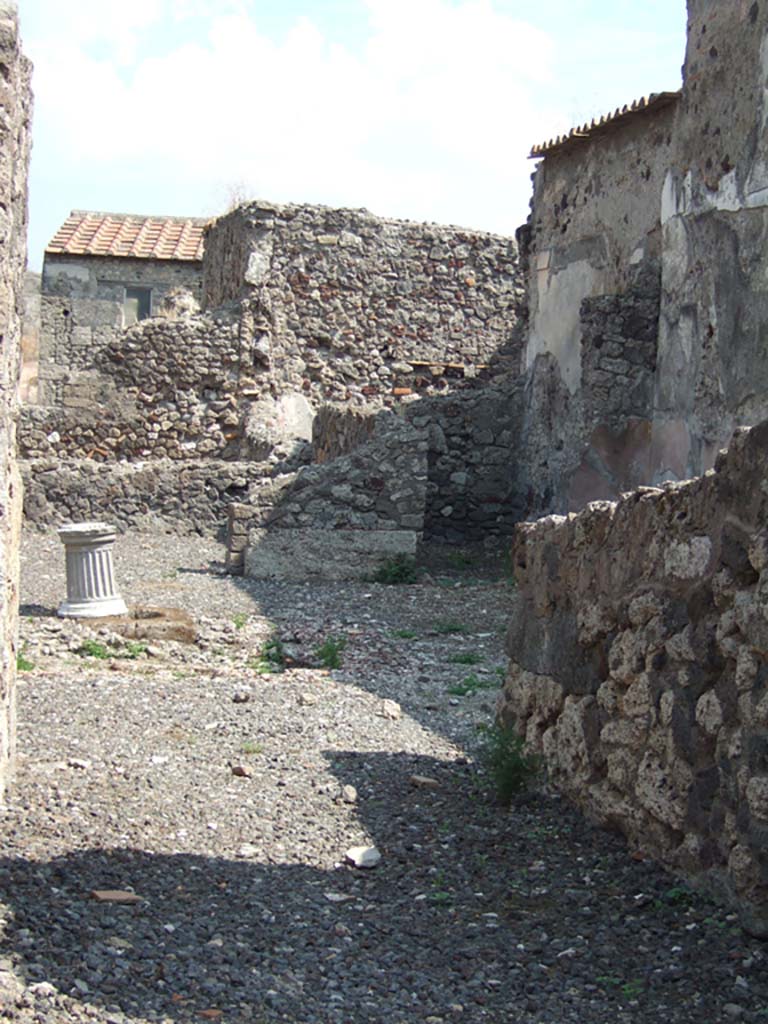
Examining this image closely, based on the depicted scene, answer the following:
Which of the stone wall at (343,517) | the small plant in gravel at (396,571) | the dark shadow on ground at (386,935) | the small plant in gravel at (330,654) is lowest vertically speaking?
the dark shadow on ground at (386,935)

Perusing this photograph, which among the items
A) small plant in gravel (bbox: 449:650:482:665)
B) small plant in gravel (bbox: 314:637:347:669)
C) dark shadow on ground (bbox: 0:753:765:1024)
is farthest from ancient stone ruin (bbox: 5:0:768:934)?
small plant in gravel (bbox: 314:637:347:669)

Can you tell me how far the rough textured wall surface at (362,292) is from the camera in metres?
17.0

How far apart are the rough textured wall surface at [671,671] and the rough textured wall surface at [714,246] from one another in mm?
4500

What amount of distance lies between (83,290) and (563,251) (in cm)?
1582

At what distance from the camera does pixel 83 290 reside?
26.0 m

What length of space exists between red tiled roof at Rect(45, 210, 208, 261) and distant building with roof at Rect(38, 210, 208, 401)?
21 millimetres

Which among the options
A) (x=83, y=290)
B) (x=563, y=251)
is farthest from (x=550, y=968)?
(x=83, y=290)

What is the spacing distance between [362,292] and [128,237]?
435 inches

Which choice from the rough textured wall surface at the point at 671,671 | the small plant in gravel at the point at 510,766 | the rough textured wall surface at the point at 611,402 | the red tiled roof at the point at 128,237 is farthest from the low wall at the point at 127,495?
the red tiled roof at the point at 128,237

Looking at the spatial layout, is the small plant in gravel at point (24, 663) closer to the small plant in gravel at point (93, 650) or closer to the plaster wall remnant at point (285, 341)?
the small plant in gravel at point (93, 650)

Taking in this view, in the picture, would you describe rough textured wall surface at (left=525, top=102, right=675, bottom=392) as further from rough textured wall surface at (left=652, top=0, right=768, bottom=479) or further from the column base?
the column base

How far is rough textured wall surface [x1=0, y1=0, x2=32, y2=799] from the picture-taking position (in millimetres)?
4191

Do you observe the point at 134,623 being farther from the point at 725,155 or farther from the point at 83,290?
the point at 83,290

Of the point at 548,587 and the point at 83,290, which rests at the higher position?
the point at 83,290
